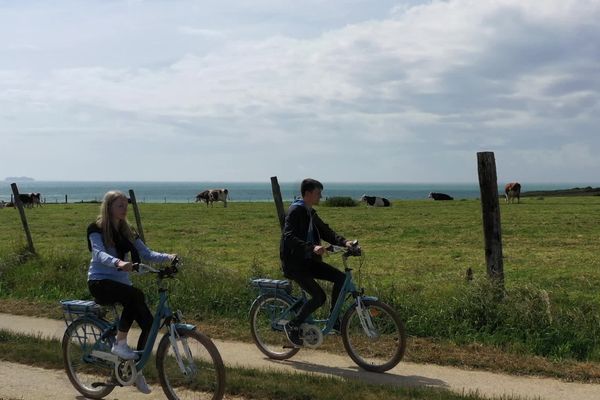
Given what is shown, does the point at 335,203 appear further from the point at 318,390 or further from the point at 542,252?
the point at 318,390

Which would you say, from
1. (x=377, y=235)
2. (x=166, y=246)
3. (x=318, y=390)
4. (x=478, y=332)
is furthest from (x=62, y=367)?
(x=377, y=235)

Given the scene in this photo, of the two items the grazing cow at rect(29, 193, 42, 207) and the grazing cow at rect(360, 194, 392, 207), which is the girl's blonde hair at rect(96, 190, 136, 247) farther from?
the grazing cow at rect(29, 193, 42, 207)

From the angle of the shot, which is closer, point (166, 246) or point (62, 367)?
point (62, 367)

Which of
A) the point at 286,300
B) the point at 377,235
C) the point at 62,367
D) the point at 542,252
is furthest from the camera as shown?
the point at 377,235

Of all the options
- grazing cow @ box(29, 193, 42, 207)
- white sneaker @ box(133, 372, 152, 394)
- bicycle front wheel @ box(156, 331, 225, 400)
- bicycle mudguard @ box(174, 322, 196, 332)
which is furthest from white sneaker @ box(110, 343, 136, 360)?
grazing cow @ box(29, 193, 42, 207)

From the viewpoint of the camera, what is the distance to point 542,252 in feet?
55.0

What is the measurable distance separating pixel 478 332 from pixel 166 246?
13.5 m

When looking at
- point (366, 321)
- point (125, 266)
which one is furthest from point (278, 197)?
point (125, 266)

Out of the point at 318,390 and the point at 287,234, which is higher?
the point at 287,234

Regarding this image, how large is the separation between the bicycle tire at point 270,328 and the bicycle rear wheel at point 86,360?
2065 millimetres

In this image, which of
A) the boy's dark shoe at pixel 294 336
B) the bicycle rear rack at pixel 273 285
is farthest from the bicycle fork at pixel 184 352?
the bicycle rear rack at pixel 273 285

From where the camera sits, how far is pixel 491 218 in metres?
8.20

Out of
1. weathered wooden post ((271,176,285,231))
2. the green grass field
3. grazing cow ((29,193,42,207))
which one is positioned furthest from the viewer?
grazing cow ((29,193,42,207))

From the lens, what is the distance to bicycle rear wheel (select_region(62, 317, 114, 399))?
602cm
